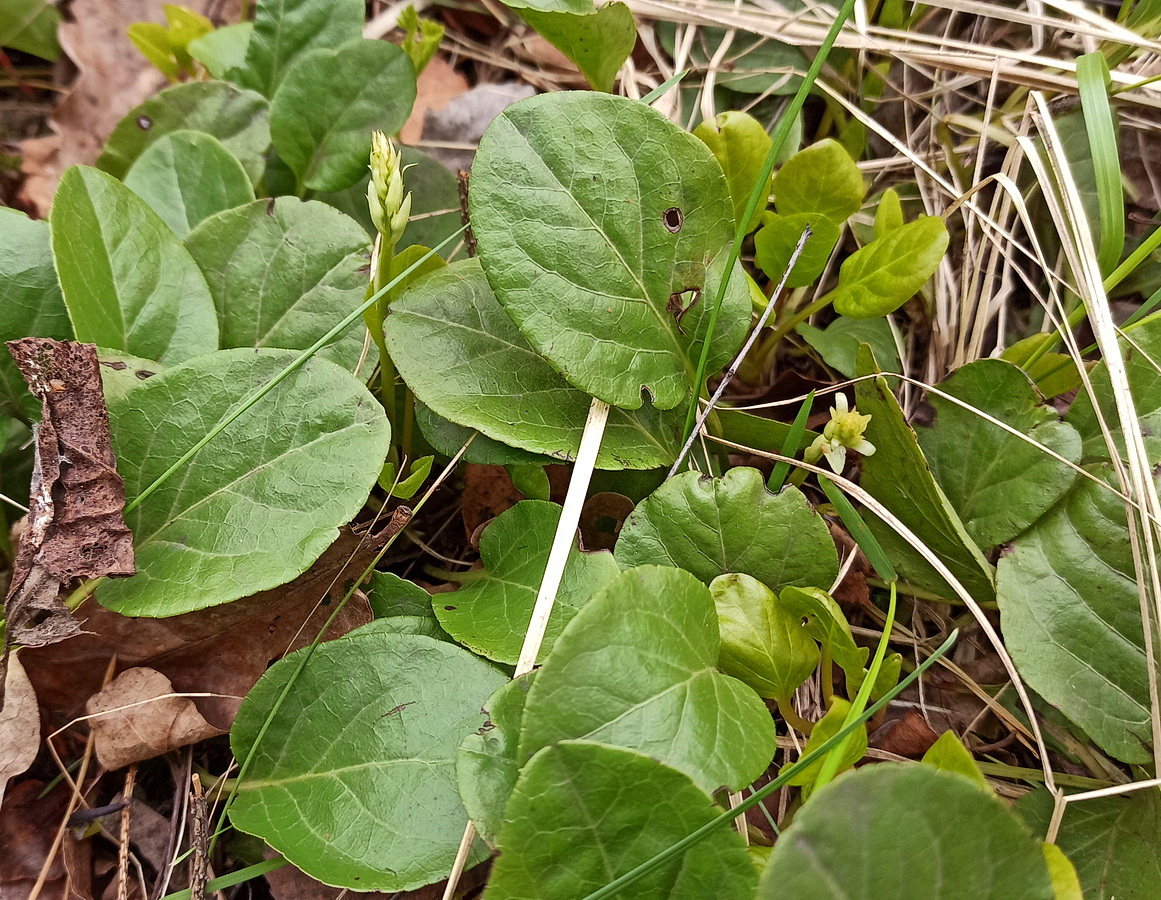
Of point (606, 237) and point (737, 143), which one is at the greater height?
point (737, 143)

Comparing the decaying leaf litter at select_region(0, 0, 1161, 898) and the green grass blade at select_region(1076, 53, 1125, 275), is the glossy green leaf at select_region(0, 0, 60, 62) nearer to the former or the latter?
the decaying leaf litter at select_region(0, 0, 1161, 898)

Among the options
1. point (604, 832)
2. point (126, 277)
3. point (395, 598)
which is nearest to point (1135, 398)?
point (604, 832)

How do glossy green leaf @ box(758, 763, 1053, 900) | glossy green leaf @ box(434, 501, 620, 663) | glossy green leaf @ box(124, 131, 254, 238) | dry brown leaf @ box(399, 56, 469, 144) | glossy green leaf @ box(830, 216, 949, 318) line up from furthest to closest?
dry brown leaf @ box(399, 56, 469, 144) < glossy green leaf @ box(124, 131, 254, 238) < glossy green leaf @ box(830, 216, 949, 318) < glossy green leaf @ box(434, 501, 620, 663) < glossy green leaf @ box(758, 763, 1053, 900)

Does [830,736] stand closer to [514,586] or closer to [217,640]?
[514,586]

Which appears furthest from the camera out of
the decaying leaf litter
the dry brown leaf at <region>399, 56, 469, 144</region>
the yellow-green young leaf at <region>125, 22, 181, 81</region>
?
the dry brown leaf at <region>399, 56, 469, 144</region>

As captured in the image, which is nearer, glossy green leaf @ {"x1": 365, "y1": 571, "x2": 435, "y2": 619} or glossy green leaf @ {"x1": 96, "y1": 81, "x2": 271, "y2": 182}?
glossy green leaf @ {"x1": 365, "y1": 571, "x2": 435, "y2": 619}

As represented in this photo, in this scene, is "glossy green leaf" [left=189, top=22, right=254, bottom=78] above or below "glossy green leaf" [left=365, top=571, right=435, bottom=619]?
above

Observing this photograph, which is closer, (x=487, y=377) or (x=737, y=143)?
(x=487, y=377)

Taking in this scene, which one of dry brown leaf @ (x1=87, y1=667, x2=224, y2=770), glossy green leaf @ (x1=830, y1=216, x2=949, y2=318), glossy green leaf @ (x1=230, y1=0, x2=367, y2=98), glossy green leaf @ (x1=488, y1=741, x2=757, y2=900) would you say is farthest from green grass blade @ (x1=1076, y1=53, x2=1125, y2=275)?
dry brown leaf @ (x1=87, y1=667, x2=224, y2=770)
